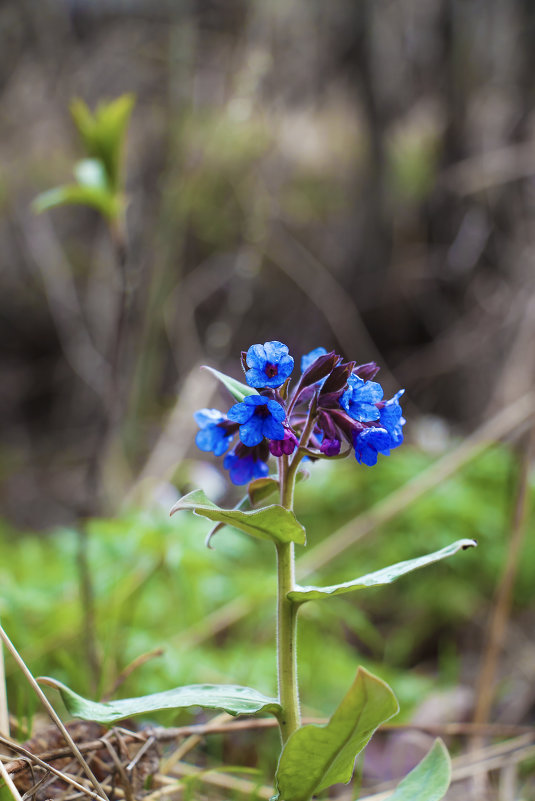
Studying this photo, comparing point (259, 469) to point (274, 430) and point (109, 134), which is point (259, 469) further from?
point (109, 134)

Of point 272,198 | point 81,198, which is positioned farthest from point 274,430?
point 272,198

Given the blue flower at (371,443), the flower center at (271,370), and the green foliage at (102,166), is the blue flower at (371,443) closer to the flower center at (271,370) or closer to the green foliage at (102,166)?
the flower center at (271,370)

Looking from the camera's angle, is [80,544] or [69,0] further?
[69,0]

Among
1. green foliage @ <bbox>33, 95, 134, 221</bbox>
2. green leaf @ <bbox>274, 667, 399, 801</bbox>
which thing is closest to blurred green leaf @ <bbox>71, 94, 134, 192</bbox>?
green foliage @ <bbox>33, 95, 134, 221</bbox>

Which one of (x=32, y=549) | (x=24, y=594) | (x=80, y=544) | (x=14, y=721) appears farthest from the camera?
(x=32, y=549)

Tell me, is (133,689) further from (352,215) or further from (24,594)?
(352,215)

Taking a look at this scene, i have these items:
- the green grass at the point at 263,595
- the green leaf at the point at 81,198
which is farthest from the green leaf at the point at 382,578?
the green leaf at the point at 81,198

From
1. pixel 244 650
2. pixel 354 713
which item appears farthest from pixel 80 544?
pixel 354 713
